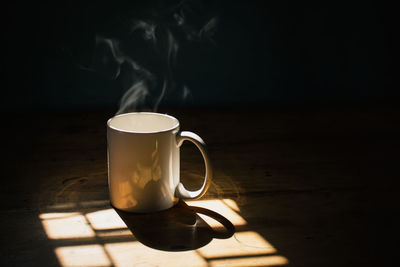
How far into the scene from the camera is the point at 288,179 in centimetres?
110

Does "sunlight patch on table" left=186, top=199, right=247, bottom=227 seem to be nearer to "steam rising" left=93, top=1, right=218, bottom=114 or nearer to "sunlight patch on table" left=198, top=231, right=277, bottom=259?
"sunlight patch on table" left=198, top=231, right=277, bottom=259

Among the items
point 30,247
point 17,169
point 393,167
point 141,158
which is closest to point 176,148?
point 141,158

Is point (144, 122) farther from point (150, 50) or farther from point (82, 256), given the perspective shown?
point (150, 50)

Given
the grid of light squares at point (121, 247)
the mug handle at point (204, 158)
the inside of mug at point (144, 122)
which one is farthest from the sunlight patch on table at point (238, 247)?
the inside of mug at point (144, 122)

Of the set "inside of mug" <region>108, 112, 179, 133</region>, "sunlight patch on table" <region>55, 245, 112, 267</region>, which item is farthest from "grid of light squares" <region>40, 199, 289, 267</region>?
"inside of mug" <region>108, 112, 179, 133</region>

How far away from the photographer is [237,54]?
180cm

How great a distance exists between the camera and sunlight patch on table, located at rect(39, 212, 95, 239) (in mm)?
826

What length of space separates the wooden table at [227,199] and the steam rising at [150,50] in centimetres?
27

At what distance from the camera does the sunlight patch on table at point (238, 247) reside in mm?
782

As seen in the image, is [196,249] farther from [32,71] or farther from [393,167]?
[32,71]

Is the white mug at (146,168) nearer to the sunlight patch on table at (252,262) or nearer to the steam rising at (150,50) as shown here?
the sunlight patch on table at (252,262)

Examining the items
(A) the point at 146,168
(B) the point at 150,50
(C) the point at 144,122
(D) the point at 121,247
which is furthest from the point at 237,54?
(D) the point at 121,247

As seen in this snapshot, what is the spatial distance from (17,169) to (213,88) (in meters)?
0.89

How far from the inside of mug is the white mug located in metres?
0.03
